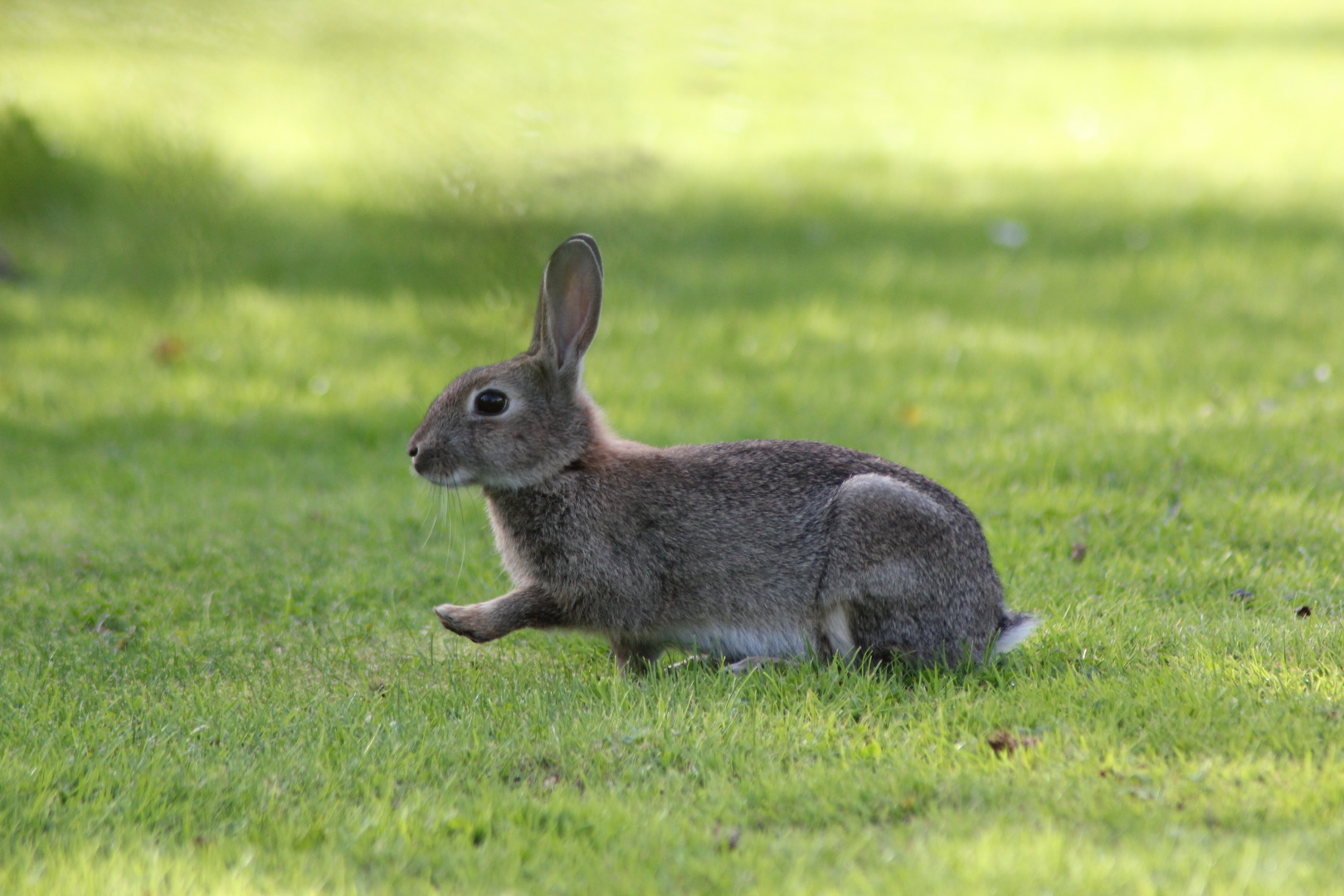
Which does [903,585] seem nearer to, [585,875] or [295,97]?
[585,875]

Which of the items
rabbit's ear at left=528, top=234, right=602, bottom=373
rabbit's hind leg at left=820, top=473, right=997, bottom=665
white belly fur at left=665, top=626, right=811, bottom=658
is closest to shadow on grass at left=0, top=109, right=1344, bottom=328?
rabbit's ear at left=528, top=234, right=602, bottom=373

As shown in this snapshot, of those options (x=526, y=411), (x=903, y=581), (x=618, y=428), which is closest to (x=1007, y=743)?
(x=903, y=581)

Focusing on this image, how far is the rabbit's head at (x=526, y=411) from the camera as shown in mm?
5215

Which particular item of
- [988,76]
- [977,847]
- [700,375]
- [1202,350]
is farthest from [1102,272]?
[977,847]

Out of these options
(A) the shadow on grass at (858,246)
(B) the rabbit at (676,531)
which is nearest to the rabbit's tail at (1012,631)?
(B) the rabbit at (676,531)

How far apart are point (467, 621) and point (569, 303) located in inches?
53.5

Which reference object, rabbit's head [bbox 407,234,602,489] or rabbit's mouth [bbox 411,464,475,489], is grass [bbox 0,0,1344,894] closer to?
rabbit's head [bbox 407,234,602,489]

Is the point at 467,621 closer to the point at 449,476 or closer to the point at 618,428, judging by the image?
the point at 449,476

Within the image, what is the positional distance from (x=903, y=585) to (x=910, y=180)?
9939mm

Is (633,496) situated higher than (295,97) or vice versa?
(295,97)

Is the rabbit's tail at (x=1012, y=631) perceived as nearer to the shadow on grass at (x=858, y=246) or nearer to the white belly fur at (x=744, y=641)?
the white belly fur at (x=744, y=641)

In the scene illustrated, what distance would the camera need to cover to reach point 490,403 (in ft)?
17.5

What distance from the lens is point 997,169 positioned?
1456 centimetres

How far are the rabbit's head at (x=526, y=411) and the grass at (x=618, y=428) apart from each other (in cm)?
24
